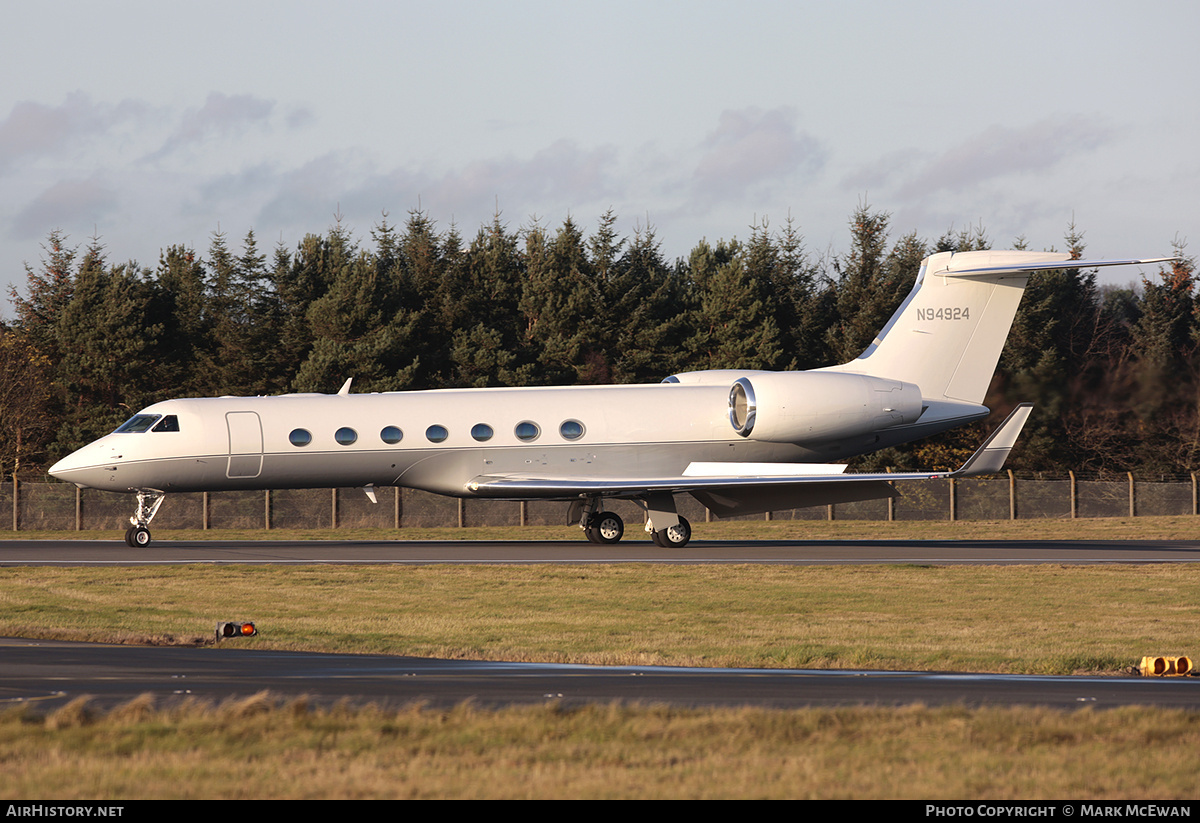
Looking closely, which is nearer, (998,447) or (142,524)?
(998,447)

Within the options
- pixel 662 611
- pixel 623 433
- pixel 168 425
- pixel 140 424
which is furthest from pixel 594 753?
pixel 140 424

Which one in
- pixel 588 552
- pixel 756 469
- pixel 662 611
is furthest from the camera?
pixel 756 469

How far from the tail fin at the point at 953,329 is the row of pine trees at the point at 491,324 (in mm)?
16027

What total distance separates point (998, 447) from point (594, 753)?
790 inches

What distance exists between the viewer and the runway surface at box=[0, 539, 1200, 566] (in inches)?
1033

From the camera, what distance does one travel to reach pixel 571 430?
3020 centimetres

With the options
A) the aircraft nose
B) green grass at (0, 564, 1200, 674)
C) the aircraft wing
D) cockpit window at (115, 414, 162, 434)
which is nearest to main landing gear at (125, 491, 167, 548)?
the aircraft nose

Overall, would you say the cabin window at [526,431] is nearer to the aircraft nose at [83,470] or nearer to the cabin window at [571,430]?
the cabin window at [571,430]

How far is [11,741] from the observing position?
822 cm

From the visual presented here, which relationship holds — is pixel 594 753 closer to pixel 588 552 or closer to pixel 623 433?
pixel 588 552

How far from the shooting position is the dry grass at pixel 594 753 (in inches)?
287

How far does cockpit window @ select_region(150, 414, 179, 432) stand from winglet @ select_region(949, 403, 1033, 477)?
16405mm

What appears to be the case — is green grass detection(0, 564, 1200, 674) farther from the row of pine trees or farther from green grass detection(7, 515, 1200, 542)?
the row of pine trees

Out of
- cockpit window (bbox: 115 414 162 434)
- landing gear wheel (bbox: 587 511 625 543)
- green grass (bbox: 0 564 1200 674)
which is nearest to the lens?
green grass (bbox: 0 564 1200 674)
